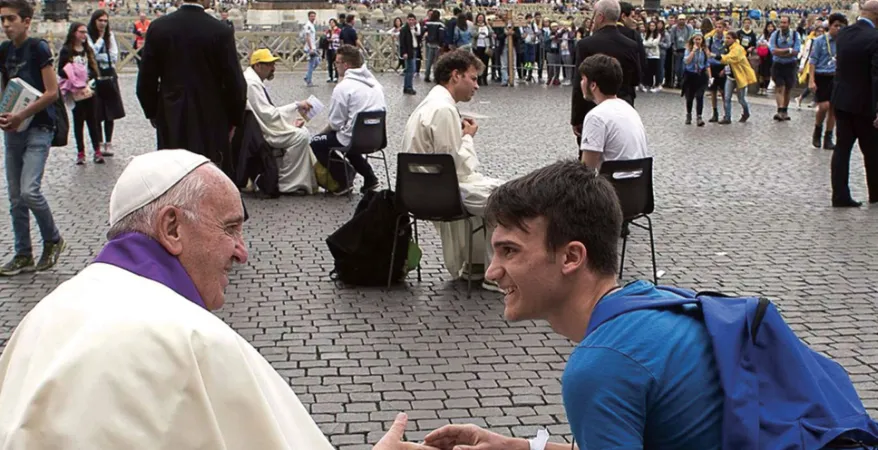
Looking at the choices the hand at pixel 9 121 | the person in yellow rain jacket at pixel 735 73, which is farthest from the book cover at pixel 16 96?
the person in yellow rain jacket at pixel 735 73

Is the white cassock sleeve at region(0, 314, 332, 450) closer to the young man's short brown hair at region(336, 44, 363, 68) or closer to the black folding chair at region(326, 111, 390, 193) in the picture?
the black folding chair at region(326, 111, 390, 193)

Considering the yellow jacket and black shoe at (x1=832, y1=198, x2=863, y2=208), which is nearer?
black shoe at (x1=832, y1=198, x2=863, y2=208)

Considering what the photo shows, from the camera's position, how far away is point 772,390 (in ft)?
7.02

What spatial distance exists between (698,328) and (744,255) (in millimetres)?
5868

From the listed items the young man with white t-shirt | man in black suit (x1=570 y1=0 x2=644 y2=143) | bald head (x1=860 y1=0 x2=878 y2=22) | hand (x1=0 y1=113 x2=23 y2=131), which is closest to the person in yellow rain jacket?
bald head (x1=860 y1=0 x2=878 y2=22)

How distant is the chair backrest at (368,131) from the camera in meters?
9.91

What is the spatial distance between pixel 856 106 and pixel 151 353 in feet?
29.4

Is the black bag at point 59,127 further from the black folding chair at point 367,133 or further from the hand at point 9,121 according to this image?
the black folding chair at point 367,133

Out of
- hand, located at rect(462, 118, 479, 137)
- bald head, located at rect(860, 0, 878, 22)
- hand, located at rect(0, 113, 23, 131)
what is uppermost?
bald head, located at rect(860, 0, 878, 22)

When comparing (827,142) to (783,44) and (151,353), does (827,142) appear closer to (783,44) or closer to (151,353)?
(783,44)

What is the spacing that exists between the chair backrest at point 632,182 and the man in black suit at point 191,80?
2610 millimetres

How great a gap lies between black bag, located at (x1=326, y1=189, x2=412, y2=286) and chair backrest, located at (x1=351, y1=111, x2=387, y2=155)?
2.93m

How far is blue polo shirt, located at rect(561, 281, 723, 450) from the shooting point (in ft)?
7.01

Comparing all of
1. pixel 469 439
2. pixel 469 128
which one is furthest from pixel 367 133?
pixel 469 439
